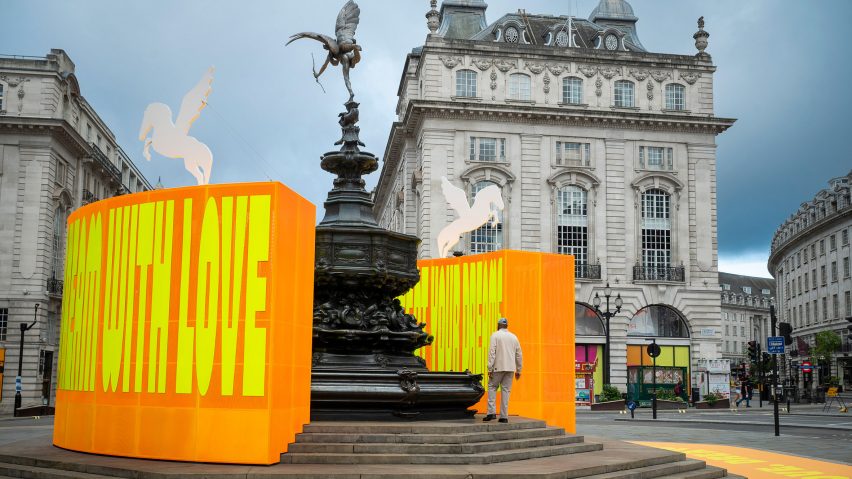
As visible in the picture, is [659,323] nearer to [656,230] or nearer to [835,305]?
[656,230]

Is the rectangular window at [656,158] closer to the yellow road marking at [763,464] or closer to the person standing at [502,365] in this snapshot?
the yellow road marking at [763,464]

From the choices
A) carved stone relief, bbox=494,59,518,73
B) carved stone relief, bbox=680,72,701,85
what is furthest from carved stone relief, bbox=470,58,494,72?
carved stone relief, bbox=680,72,701,85

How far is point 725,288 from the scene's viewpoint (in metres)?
141

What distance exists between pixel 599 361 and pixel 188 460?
42.3 metres

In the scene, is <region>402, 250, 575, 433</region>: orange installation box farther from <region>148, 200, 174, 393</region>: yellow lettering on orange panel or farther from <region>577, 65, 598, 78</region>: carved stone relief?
<region>577, 65, 598, 78</region>: carved stone relief

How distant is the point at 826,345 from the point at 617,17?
30826 millimetres

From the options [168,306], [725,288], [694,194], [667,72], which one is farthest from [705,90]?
[725,288]

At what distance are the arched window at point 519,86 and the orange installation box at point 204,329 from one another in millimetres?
41308

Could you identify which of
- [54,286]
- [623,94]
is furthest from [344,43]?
[54,286]

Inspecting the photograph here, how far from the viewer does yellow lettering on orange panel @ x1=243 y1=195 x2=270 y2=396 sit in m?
11.6

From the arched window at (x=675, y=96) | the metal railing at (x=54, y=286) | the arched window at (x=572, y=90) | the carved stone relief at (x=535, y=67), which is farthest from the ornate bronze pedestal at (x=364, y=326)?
the arched window at (x=675, y=96)

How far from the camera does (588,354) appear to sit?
5172 cm

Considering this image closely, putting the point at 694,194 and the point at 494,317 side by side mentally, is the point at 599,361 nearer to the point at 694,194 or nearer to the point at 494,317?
the point at 694,194

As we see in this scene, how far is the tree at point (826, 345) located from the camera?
71062 millimetres
